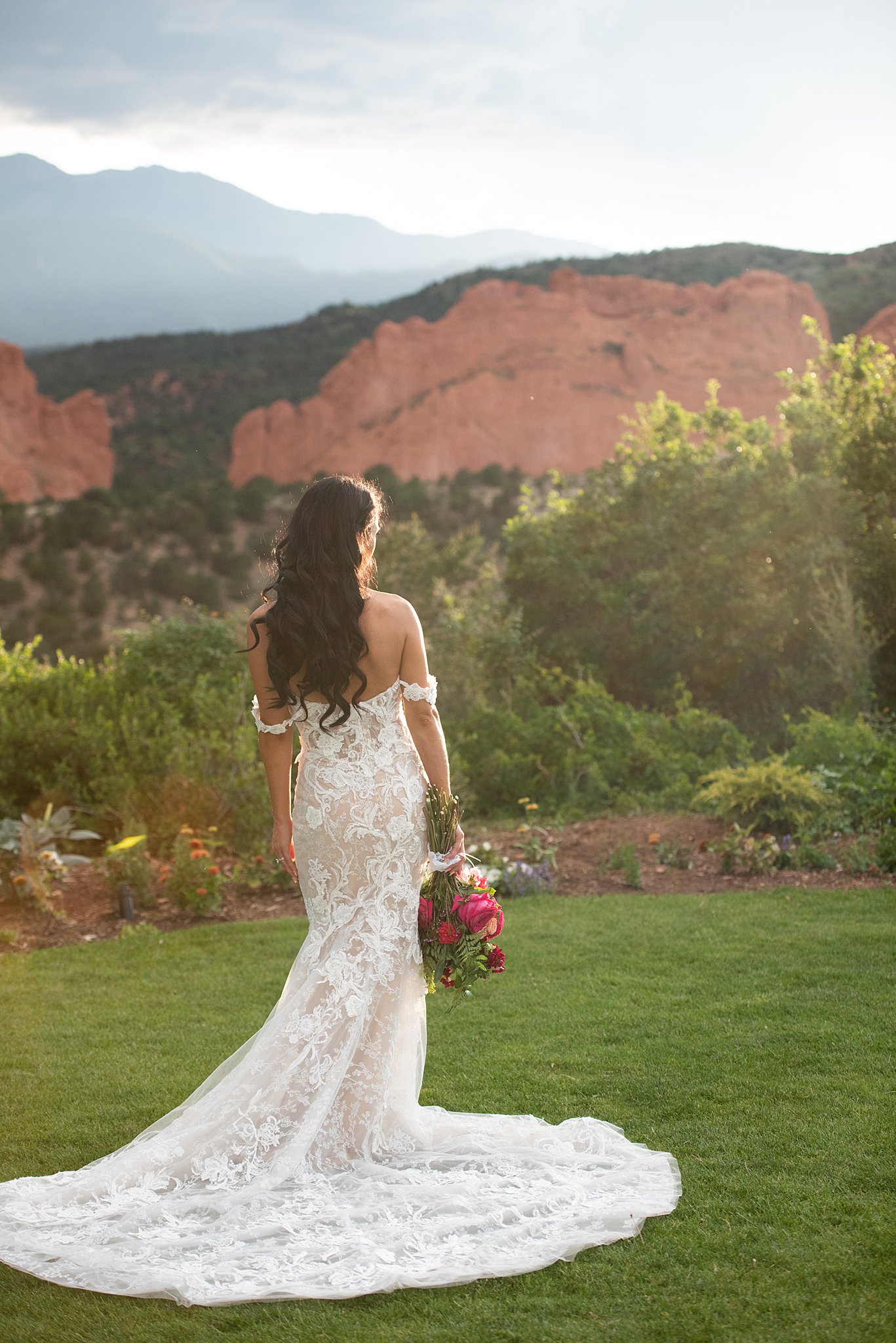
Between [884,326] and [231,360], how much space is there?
82.7 feet

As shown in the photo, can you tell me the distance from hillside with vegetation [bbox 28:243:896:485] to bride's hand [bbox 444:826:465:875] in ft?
121

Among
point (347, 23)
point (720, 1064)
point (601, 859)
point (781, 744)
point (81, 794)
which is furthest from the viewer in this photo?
point (347, 23)

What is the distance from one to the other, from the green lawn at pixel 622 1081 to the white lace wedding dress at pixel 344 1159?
0.08 m

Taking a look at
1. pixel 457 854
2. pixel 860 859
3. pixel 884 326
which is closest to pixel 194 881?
pixel 457 854

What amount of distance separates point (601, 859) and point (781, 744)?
4863 mm

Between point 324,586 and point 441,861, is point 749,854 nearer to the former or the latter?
point 441,861

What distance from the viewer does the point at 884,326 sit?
3122cm

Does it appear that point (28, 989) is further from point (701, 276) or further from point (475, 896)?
point (701, 276)

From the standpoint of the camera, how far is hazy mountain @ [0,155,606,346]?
45500 mm

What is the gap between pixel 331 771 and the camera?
338cm

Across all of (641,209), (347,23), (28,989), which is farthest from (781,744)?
(641,209)

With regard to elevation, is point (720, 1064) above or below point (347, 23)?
below

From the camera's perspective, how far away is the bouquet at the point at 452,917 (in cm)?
334

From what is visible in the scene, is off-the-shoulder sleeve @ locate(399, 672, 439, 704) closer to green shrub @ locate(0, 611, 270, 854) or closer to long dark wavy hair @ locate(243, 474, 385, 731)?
long dark wavy hair @ locate(243, 474, 385, 731)
